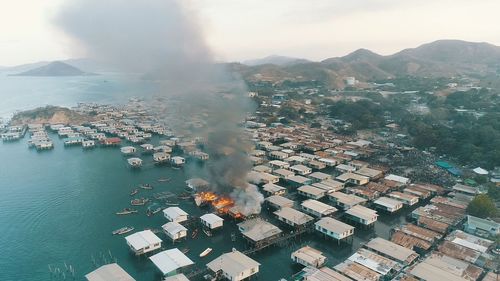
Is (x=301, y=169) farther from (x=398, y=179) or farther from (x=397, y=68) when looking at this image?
(x=397, y=68)

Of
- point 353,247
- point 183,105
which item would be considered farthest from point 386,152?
point 183,105

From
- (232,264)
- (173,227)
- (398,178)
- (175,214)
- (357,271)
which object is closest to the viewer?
(357,271)

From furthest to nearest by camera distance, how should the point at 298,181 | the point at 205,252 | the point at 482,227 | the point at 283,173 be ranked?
the point at 283,173, the point at 298,181, the point at 482,227, the point at 205,252

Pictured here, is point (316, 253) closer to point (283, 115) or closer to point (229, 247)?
point (229, 247)

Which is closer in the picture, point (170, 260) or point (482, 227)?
point (170, 260)

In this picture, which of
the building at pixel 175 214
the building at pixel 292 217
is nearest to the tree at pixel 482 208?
the building at pixel 292 217

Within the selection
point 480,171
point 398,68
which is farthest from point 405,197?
point 398,68

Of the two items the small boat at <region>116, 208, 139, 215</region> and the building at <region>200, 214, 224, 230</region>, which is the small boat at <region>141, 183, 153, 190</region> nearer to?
the small boat at <region>116, 208, 139, 215</region>

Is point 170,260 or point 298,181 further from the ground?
point 298,181
